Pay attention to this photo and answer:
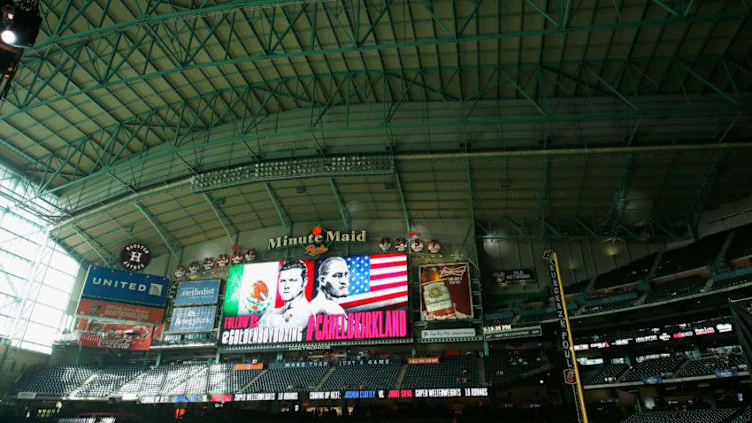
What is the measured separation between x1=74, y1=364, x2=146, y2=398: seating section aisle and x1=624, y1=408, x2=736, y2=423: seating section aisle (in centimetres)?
3437

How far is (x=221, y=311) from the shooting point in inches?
1388

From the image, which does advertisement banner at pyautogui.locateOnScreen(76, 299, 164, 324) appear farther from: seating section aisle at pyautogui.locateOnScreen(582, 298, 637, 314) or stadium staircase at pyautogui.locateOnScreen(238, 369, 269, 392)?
seating section aisle at pyautogui.locateOnScreen(582, 298, 637, 314)

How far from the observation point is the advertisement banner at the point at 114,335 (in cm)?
3497

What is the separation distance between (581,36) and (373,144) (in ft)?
44.2

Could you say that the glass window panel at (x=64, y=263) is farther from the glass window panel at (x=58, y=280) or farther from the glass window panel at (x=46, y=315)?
the glass window panel at (x=46, y=315)

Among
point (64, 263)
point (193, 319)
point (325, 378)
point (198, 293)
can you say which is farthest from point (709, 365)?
point (64, 263)

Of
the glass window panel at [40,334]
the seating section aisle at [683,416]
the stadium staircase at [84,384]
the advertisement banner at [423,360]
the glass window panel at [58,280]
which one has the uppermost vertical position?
the glass window panel at [58,280]

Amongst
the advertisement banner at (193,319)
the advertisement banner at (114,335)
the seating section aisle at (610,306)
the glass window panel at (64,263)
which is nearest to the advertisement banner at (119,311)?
the advertisement banner at (114,335)

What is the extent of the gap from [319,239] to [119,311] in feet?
53.5

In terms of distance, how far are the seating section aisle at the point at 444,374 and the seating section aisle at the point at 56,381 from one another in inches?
992

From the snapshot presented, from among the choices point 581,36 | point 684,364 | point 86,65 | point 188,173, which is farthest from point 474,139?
point 86,65

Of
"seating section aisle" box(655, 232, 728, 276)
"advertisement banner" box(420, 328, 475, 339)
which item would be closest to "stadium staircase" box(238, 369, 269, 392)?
"advertisement banner" box(420, 328, 475, 339)

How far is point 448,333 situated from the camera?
30609 millimetres

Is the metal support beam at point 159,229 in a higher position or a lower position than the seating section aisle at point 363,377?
→ higher
